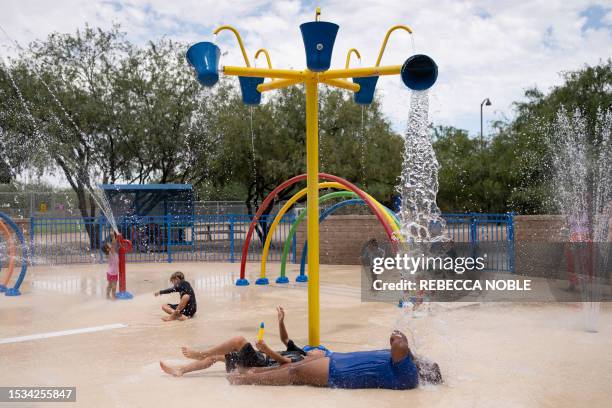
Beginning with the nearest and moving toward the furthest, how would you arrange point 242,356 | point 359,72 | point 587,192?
point 242,356
point 359,72
point 587,192

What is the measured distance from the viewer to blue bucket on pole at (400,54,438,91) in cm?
546

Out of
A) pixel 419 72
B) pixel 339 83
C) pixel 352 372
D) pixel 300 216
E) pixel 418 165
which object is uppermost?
pixel 339 83

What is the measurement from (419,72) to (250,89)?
2.13 m

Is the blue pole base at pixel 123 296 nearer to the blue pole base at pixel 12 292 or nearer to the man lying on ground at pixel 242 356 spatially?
the blue pole base at pixel 12 292

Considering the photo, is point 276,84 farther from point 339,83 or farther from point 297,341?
point 297,341

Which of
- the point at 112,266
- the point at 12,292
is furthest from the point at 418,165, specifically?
the point at 12,292

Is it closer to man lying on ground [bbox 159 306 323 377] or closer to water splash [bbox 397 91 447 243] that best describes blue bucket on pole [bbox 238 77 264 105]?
water splash [bbox 397 91 447 243]

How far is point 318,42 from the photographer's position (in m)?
5.56

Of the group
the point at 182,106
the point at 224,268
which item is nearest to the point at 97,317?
the point at 224,268

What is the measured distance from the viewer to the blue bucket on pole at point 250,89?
21.9 feet

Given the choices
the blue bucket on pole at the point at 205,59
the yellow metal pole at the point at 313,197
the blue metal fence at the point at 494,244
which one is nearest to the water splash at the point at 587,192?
the blue metal fence at the point at 494,244

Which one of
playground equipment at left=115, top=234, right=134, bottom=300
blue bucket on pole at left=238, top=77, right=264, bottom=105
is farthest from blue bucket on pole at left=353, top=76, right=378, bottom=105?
playground equipment at left=115, top=234, right=134, bottom=300

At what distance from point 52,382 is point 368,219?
10.6 meters

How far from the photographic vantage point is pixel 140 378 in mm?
5500
